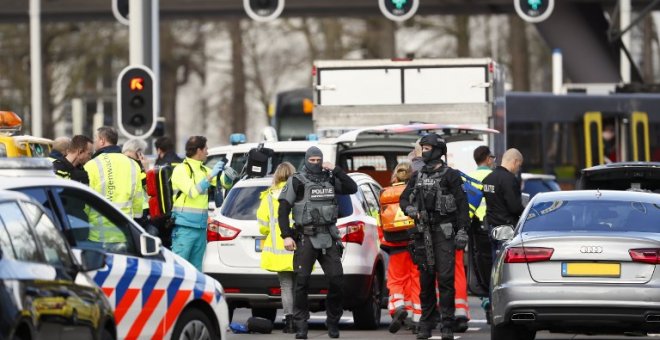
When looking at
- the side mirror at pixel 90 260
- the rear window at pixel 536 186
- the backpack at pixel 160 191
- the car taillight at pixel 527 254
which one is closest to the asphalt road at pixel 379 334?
the backpack at pixel 160 191

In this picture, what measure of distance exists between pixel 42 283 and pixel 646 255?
5274mm

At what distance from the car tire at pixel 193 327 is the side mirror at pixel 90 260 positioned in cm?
126

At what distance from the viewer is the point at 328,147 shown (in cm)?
1948

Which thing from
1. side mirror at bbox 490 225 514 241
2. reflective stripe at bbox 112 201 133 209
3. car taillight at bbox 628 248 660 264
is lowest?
car taillight at bbox 628 248 660 264

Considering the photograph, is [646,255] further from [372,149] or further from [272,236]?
[372,149]

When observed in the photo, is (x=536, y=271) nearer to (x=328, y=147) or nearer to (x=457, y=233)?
(x=457, y=233)

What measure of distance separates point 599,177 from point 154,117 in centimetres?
674

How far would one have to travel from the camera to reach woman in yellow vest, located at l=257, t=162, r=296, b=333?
51.3 feet

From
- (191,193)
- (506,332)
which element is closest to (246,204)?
(191,193)

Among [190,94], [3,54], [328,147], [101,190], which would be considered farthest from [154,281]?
[190,94]

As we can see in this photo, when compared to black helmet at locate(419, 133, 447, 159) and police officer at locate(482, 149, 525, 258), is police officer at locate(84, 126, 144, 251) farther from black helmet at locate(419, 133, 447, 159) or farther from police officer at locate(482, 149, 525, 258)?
police officer at locate(482, 149, 525, 258)

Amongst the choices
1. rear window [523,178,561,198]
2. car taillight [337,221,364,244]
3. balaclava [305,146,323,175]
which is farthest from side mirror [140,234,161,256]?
rear window [523,178,561,198]

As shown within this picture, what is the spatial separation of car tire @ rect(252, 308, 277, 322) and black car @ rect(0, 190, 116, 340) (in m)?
7.61

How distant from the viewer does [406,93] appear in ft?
80.9
